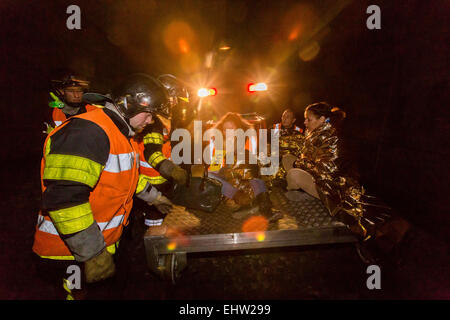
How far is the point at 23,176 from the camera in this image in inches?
175

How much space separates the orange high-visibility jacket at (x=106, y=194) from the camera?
1.45 metres

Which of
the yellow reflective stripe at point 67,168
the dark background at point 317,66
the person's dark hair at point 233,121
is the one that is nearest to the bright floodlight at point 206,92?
the dark background at point 317,66

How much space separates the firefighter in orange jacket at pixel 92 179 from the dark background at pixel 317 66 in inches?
102

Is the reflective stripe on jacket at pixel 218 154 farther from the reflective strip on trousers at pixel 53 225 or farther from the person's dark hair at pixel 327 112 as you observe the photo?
the reflective strip on trousers at pixel 53 225

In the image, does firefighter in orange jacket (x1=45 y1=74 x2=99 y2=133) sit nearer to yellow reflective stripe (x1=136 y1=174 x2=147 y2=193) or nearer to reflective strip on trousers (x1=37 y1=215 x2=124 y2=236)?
yellow reflective stripe (x1=136 y1=174 x2=147 y2=193)

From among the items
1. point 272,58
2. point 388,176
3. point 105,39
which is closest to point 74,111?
point 105,39

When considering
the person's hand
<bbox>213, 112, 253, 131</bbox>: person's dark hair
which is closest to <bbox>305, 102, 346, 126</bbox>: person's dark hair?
<bbox>213, 112, 253, 131</bbox>: person's dark hair

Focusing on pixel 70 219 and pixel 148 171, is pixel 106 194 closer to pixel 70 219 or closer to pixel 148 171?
pixel 70 219

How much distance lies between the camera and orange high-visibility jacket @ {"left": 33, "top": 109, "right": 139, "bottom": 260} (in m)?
1.45

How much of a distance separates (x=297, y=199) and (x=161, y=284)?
2247 millimetres

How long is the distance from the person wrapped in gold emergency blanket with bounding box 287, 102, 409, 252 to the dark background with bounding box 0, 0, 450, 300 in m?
1.34

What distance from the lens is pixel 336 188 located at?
2.63m

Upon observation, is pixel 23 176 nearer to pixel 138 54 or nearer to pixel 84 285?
pixel 84 285

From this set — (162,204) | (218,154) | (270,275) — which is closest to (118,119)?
(162,204)
